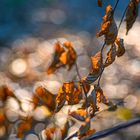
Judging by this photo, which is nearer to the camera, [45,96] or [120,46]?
[120,46]

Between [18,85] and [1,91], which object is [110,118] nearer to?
[18,85]

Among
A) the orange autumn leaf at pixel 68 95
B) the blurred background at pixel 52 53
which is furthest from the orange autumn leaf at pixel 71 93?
the blurred background at pixel 52 53

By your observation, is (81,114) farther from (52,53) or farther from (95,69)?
(52,53)

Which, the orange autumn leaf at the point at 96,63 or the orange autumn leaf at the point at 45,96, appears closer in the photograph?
the orange autumn leaf at the point at 96,63

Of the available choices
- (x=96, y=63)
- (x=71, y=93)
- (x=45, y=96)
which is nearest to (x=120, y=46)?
(x=96, y=63)

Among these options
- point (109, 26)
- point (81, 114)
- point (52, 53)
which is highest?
point (52, 53)

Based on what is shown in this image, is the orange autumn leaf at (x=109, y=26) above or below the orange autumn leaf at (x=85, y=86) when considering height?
above

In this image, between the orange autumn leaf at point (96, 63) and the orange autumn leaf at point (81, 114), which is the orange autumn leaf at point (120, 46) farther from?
the orange autumn leaf at point (81, 114)

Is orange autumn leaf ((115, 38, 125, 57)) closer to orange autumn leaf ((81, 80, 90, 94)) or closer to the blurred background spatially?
orange autumn leaf ((81, 80, 90, 94))

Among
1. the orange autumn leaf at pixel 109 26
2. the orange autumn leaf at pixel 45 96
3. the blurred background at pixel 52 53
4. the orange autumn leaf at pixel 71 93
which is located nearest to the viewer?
the orange autumn leaf at pixel 109 26

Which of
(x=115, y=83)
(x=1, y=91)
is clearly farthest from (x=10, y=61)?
(x=1, y=91)
